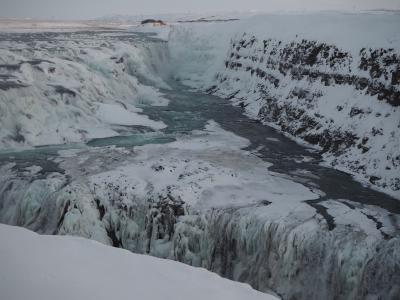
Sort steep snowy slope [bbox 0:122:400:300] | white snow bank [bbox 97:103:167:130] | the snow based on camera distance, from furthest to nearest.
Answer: white snow bank [bbox 97:103:167:130] → steep snowy slope [bbox 0:122:400:300] → the snow

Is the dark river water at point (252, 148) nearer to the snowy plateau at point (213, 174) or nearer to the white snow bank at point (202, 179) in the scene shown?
the snowy plateau at point (213, 174)

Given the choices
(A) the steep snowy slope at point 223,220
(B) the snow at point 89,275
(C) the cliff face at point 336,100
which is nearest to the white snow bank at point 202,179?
(A) the steep snowy slope at point 223,220

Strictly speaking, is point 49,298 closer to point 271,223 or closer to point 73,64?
point 271,223

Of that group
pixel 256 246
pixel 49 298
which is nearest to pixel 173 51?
pixel 256 246

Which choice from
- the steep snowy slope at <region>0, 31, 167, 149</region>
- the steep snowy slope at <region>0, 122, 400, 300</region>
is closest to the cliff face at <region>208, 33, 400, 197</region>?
the steep snowy slope at <region>0, 122, 400, 300</region>

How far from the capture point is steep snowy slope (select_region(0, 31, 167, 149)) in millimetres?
20766

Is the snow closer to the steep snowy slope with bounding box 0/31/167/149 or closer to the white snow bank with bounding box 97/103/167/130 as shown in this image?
the steep snowy slope with bounding box 0/31/167/149

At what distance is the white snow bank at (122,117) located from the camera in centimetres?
2384

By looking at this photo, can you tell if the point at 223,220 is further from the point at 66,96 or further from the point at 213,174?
the point at 66,96

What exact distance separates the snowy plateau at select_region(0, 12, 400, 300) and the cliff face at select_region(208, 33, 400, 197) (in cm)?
9

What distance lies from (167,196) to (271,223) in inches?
139

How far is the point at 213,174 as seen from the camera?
54.2 ft

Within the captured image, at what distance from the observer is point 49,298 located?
573cm

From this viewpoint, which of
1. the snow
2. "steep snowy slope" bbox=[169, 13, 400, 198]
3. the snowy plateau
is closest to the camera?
the snow
